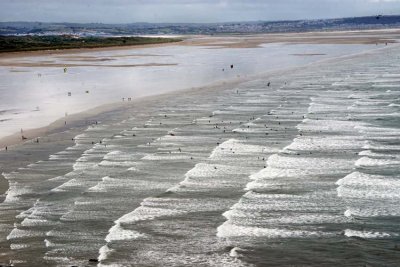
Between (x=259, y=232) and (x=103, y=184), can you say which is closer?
(x=259, y=232)

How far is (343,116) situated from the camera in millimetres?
31094

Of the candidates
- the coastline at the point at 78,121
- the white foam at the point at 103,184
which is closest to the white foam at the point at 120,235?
the white foam at the point at 103,184

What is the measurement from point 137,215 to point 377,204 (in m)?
6.21

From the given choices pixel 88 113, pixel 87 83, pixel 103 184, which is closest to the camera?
pixel 103 184

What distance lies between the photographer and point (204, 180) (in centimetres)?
1981

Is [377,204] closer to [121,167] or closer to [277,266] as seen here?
[277,266]

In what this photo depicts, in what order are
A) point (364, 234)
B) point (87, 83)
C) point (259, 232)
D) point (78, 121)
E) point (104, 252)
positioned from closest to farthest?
point (104, 252)
point (364, 234)
point (259, 232)
point (78, 121)
point (87, 83)

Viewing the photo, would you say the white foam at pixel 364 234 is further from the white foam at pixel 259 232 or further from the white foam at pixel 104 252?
the white foam at pixel 104 252

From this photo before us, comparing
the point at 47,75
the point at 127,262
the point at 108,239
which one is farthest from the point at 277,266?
the point at 47,75

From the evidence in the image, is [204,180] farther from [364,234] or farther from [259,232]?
[364,234]

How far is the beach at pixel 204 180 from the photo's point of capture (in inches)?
559

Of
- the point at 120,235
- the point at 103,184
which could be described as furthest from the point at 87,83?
the point at 120,235

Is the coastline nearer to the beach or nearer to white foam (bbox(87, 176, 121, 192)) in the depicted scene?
the beach

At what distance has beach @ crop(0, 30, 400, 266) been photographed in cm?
1421
